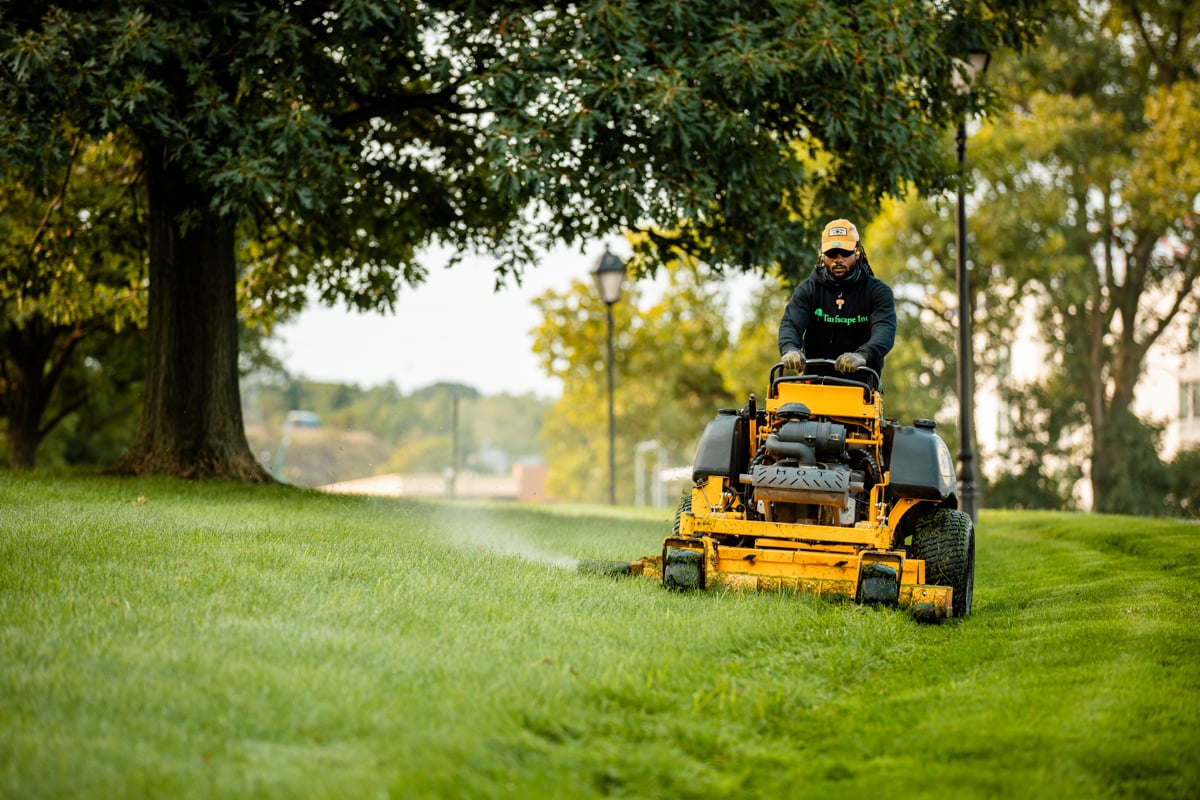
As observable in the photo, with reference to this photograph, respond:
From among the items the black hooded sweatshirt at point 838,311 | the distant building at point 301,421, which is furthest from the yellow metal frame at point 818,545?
the distant building at point 301,421

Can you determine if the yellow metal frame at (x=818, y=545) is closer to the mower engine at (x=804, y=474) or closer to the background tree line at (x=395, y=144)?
the mower engine at (x=804, y=474)

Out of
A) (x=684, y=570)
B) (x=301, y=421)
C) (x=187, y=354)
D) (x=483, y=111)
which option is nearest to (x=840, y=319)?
(x=684, y=570)

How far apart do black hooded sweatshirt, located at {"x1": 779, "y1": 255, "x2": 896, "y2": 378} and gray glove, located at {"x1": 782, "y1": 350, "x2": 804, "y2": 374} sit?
0.44 meters

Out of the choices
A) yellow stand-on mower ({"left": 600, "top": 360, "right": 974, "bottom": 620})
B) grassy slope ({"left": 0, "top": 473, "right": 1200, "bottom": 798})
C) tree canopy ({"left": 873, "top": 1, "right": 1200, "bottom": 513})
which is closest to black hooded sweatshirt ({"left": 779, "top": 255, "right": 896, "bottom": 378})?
yellow stand-on mower ({"left": 600, "top": 360, "right": 974, "bottom": 620})

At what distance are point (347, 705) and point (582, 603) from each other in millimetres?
2714

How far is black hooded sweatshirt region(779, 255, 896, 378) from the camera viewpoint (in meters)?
9.31

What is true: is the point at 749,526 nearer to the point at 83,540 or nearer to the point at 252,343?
the point at 83,540

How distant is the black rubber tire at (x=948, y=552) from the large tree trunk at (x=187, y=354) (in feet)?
30.2

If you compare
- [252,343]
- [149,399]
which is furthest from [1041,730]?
[252,343]

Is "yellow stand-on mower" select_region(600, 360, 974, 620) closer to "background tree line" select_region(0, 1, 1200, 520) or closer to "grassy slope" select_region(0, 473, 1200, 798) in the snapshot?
"grassy slope" select_region(0, 473, 1200, 798)

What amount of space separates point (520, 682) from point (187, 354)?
10954mm

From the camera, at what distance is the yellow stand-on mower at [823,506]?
8172mm

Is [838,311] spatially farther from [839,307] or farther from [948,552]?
[948,552]

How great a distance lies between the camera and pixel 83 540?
8.56 metres
